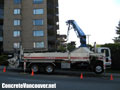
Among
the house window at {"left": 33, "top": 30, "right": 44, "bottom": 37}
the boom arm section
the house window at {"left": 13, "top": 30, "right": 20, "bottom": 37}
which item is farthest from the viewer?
the house window at {"left": 13, "top": 30, "right": 20, "bottom": 37}

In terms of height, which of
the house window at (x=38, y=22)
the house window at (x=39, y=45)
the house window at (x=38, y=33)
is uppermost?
the house window at (x=38, y=22)

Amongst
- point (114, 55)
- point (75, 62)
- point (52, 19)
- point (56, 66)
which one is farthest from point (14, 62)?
point (52, 19)

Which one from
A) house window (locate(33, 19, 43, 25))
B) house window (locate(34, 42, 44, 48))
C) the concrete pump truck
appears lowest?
the concrete pump truck

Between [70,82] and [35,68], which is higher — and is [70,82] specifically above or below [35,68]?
below

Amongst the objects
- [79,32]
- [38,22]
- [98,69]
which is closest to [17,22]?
[38,22]

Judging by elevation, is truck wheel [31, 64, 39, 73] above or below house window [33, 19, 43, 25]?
below

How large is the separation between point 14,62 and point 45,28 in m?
26.9

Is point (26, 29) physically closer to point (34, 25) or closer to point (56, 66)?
point (34, 25)

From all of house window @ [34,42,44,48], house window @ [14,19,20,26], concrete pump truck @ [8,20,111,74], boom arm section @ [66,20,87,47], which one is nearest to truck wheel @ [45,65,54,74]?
concrete pump truck @ [8,20,111,74]

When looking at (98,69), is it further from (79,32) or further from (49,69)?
(79,32)

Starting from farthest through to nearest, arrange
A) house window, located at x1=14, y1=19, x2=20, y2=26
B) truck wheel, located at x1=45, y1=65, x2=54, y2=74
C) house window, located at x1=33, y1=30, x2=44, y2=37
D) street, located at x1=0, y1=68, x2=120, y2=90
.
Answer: house window, located at x1=14, y1=19, x2=20, y2=26 < house window, located at x1=33, y1=30, x2=44, y2=37 < truck wheel, located at x1=45, y1=65, x2=54, y2=74 < street, located at x1=0, y1=68, x2=120, y2=90

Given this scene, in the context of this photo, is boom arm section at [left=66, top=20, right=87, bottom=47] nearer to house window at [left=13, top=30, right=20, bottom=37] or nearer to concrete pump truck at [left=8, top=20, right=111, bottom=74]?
concrete pump truck at [left=8, top=20, right=111, bottom=74]

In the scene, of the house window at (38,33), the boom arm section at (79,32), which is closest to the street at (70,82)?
the boom arm section at (79,32)

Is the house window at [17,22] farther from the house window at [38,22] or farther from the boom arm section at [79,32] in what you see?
the boom arm section at [79,32]
